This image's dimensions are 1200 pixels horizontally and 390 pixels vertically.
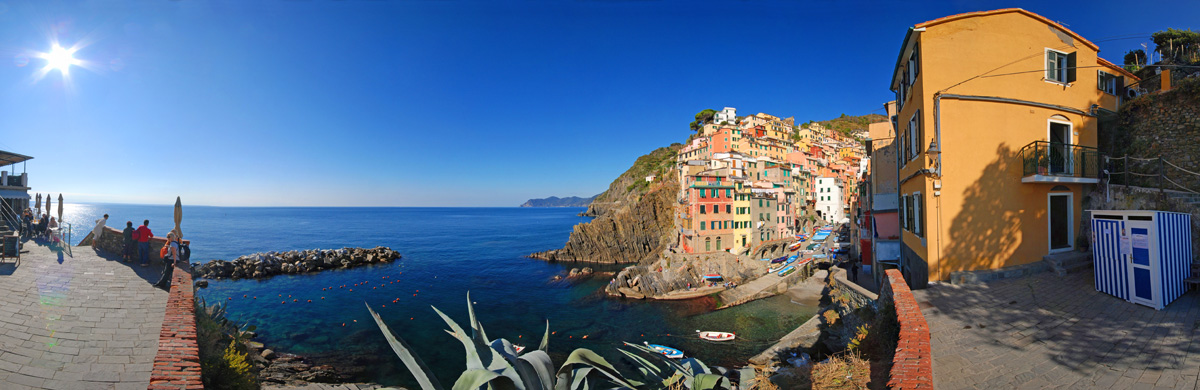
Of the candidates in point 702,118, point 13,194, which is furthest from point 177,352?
point 702,118

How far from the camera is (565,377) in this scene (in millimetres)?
3619

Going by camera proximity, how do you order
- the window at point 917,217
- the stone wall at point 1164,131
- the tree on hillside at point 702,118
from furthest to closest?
the tree on hillside at point 702,118, the window at point 917,217, the stone wall at point 1164,131

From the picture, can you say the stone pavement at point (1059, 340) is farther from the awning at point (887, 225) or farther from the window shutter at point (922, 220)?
the awning at point (887, 225)

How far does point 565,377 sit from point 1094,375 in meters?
5.75

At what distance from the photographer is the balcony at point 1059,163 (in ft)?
27.1

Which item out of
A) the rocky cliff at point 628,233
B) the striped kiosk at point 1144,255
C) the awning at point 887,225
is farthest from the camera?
the rocky cliff at point 628,233

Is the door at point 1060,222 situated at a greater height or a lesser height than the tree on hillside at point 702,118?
lesser

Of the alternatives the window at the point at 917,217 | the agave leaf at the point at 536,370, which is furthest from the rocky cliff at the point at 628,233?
the agave leaf at the point at 536,370

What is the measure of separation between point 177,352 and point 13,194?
19.2 m

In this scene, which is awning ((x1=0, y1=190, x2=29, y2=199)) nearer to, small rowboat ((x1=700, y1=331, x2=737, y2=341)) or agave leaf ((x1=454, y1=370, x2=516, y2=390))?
agave leaf ((x1=454, y1=370, x2=516, y2=390))

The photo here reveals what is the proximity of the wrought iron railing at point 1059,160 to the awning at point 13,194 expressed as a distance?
30.3 meters

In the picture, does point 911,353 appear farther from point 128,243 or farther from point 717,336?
point 717,336

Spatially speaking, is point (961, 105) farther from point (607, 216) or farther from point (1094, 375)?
point (607, 216)

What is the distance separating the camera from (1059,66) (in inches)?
349
